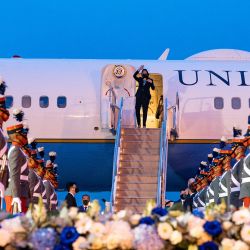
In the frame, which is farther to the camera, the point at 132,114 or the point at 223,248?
the point at 132,114

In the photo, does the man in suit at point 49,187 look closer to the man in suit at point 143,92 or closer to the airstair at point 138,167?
the airstair at point 138,167

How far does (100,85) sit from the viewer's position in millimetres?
24797

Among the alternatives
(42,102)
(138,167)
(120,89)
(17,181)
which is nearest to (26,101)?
(42,102)

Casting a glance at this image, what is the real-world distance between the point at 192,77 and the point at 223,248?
68.3 ft

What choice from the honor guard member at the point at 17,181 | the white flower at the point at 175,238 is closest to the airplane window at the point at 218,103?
the honor guard member at the point at 17,181

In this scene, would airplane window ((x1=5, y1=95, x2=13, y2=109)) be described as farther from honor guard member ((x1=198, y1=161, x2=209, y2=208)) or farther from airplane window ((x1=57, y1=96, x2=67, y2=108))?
honor guard member ((x1=198, y1=161, x2=209, y2=208))

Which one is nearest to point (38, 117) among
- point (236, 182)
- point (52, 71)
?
point (52, 71)

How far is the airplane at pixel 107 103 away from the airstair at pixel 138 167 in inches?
62.3

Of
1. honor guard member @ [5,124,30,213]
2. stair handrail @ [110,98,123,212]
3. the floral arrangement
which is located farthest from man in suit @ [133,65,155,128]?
the floral arrangement

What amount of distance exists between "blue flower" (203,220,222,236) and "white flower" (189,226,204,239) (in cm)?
3

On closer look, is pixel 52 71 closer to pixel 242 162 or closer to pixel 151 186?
pixel 151 186

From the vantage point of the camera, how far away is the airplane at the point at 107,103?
2441 centimetres

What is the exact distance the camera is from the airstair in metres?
20.2

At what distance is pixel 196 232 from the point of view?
4527 millimetres
